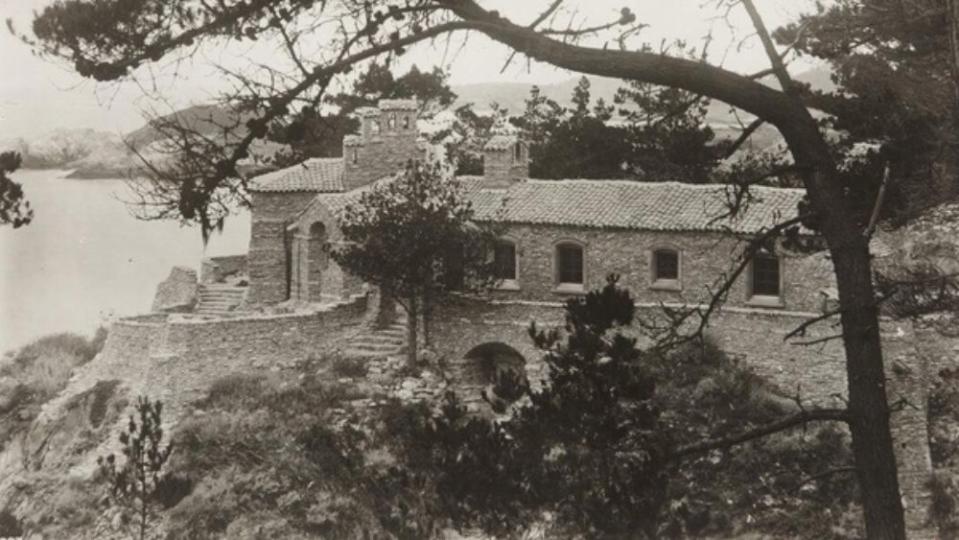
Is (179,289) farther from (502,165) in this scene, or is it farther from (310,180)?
(502,165)

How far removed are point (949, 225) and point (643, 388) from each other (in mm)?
25287

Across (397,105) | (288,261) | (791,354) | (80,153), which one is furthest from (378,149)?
(80,153)

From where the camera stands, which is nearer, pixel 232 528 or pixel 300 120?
pixel 300 120

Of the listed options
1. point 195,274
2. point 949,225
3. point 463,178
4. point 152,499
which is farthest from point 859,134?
point 195,274

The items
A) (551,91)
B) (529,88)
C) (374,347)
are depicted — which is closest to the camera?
(374,347)

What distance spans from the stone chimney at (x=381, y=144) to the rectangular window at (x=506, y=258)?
456 cm

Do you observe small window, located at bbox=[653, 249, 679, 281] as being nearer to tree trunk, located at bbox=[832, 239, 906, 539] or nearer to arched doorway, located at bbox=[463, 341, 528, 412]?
arched doorway, located at bbox=[463, 341, 528, 412]

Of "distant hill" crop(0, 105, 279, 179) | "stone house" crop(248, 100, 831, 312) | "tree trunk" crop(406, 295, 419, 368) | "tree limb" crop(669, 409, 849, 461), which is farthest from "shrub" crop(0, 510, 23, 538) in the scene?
"tree limb" crop(669, 409, 849, 461)

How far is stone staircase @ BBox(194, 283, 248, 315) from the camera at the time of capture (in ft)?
109

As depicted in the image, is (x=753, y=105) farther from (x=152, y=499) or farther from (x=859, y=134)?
(x=152, y=499)

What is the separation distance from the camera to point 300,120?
29.8 feet

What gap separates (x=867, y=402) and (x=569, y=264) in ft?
70.5

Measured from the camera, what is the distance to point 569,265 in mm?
30250

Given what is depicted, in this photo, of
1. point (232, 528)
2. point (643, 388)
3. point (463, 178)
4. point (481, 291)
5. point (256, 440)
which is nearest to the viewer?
point (643, 388)
